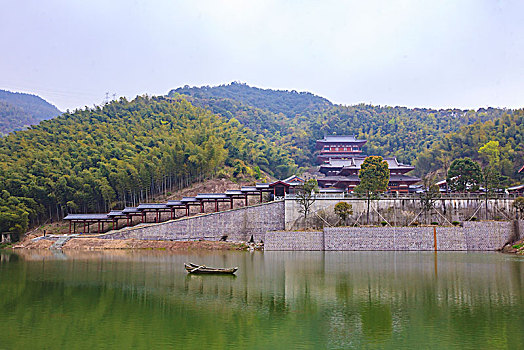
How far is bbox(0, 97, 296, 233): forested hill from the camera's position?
161ft

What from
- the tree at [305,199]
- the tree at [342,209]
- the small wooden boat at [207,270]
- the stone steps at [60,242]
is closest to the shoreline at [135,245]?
the stone steps at [60,242]

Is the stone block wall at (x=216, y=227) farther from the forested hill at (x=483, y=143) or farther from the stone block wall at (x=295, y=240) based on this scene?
the forested hill at (x=483, y=143)

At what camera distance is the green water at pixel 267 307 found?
502 inches

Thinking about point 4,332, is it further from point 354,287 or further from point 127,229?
point 127,229

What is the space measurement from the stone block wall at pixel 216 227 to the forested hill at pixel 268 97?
116200 mm

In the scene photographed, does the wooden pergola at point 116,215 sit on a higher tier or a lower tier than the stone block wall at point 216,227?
higher

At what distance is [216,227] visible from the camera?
143 ft

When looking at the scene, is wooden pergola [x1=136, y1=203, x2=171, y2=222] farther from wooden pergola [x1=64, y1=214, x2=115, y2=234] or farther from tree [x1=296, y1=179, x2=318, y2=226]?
tree [x1=296, y1=179, x2=318, y2=226]

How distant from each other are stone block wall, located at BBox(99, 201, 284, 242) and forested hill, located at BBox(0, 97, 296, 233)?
28.3ft

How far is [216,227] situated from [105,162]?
18.6 metres

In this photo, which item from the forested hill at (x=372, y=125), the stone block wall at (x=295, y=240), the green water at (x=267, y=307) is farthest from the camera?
the forested hill at (x=372, y=125)

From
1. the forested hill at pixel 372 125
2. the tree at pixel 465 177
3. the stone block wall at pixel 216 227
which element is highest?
the forested hill at pixel 372 125

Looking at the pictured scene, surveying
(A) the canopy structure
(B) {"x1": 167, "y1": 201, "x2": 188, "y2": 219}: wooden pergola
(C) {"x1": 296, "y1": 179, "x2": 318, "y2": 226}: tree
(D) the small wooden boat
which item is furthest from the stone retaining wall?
(D) the small wooden boat

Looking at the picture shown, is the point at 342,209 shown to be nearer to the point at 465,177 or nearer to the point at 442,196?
the point at 442,196
